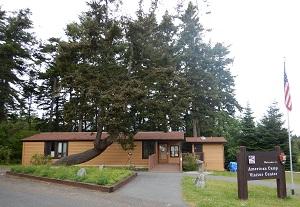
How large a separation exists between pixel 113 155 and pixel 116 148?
2.20ft

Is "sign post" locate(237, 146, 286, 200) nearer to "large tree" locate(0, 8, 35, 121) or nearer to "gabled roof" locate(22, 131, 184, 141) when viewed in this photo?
"gabled roof" locate(22, 131, 184, 141)

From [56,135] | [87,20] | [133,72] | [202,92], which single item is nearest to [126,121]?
[133,72]

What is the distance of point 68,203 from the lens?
1036 cm

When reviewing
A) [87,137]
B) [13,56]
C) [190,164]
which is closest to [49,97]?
[13,56]

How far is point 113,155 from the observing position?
3162 centimetres

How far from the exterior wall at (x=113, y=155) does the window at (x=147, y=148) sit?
0.28 meters

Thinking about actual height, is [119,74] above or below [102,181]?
above

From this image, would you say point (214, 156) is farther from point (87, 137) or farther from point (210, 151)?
point (87, 137)

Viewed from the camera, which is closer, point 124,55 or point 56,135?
point 124,55

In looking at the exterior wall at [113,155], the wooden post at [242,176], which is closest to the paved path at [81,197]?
the wooden post at [242,176]

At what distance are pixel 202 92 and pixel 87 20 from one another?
66.3 feet

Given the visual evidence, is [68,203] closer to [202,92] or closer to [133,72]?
[133,72]

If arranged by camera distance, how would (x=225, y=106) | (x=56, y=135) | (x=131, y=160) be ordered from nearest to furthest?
(x=131, y=160)
(x=56, y=135)
(x=225, y=106)

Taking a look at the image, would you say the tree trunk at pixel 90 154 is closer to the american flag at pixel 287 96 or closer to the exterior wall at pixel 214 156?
the exterior wall at pixel 214 156
